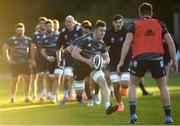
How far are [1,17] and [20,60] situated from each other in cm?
2859

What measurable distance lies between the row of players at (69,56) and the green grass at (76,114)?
18.1 inches

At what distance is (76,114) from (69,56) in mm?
4753

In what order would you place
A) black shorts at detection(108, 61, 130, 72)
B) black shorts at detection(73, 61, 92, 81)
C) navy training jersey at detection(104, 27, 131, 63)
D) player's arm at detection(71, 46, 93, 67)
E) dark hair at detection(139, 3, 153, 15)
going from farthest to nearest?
black shorts at detection(73, 61, 92, 81) → navy training jersey at detection(104, 27, 131, 63) → black shorts at detection(108, 61, 130, 72) → player's arm at detection(71, 46, 93, 67) → dark hair at detection(139, 3, 153, 15)

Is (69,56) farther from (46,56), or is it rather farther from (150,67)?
(150,67)

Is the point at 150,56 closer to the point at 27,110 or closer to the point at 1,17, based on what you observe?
the point at 27,110

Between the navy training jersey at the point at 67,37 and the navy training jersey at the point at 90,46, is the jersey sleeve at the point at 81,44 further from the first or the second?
the navy training jersey at the point at 67,37

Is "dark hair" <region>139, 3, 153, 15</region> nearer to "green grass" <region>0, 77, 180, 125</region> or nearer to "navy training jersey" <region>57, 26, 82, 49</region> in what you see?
"green grass" <region>0, 77, 180, 125</region>

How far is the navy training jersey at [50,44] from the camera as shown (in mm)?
23938

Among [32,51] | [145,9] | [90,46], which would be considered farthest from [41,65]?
[145,9]

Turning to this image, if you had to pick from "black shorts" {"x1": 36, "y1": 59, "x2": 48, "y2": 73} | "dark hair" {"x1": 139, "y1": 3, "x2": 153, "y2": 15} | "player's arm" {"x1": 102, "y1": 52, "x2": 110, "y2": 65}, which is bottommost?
"player's arm" {"x1": 102, "y1": 52, "x2": 110, "y2": 65}

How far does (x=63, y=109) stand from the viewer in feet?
65.5

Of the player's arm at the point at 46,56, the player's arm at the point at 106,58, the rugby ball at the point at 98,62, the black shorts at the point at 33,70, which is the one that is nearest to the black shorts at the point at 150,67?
the rugby ball at the point at 98,62

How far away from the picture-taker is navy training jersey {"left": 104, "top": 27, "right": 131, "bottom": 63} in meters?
20.0

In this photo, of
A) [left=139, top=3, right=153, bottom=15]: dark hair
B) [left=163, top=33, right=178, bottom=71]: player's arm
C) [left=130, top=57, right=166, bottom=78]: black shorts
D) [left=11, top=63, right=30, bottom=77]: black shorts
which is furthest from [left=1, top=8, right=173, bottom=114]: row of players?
[left=139, top=3, right=153, bottom=15]: dark hair
